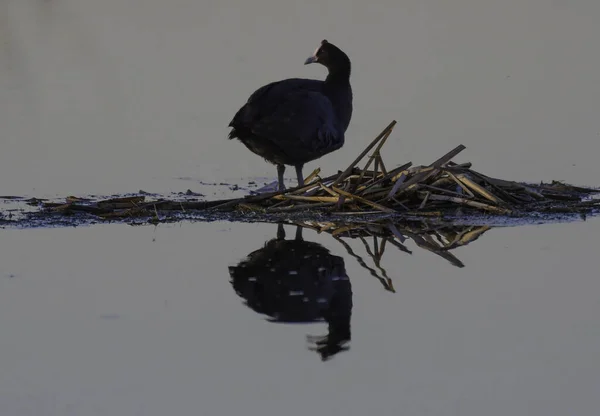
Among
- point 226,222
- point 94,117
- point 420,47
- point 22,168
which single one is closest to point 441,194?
point 226,222

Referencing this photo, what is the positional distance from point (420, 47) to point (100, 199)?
7275mm

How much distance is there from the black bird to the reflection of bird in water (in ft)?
5.06

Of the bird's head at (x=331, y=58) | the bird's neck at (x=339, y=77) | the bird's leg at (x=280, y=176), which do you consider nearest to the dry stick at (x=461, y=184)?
the bird's leg at (x=280, y=176)

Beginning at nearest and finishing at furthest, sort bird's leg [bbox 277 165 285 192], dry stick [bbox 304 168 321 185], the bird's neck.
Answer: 1. dry stick [bbox 304 168 321 185]
2. bird's leg [bbox 277 165 285 192]
3. the bird's neck

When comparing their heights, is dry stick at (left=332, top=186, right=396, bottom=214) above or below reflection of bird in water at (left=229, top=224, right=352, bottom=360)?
above

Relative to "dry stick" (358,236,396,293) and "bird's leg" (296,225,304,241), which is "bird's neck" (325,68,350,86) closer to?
"bird's leg" (296,225,304,241)

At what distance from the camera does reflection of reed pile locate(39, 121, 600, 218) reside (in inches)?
356

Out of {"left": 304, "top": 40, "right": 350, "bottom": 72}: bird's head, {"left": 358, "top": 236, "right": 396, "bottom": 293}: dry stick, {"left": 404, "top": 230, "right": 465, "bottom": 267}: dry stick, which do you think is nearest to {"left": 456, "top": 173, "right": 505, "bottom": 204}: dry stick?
{"left": 404, "top": 230, "right": 465, "bottom": 267}: dry stick

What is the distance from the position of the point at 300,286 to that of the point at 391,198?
2.00m

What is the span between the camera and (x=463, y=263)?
7.71m

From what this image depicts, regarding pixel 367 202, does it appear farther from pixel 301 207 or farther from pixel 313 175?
pixel 313 175

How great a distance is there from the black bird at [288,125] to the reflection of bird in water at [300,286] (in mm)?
1543

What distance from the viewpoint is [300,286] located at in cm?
723

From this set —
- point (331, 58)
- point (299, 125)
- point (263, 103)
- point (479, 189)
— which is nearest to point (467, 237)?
point (479, 189)
